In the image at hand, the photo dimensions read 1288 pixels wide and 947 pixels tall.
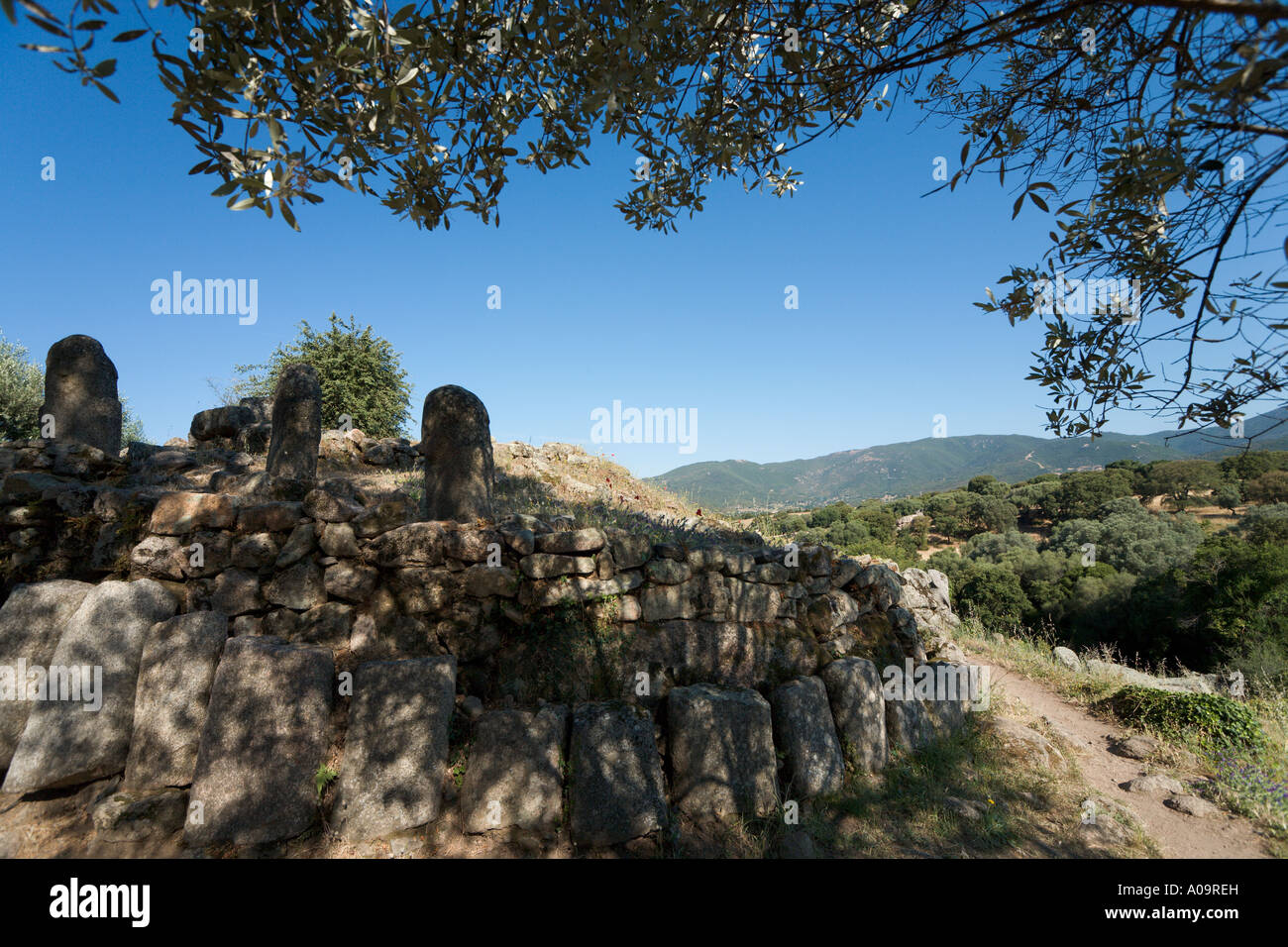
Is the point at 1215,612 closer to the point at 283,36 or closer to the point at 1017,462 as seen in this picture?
the point at 283,36

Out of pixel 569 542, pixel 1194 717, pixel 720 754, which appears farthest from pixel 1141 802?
pixel 569 542

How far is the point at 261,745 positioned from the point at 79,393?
7500mm

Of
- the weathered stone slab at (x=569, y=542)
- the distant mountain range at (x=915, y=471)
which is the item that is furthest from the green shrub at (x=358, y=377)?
the distant mountain range at (x=915, y=471)

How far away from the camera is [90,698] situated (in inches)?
167

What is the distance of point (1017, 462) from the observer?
123312mm

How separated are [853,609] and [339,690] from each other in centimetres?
596

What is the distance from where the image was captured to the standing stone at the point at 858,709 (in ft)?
18.7

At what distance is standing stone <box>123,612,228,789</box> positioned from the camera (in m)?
4.13

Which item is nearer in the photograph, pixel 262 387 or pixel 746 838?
pixel 746 838

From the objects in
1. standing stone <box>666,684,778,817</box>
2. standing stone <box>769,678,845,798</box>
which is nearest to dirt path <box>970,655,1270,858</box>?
standing stone <box>769,678,845,798</box>

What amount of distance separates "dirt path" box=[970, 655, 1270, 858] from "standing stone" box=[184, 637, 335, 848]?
25.5ft

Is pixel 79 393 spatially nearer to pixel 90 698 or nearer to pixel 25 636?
pixel 25 636

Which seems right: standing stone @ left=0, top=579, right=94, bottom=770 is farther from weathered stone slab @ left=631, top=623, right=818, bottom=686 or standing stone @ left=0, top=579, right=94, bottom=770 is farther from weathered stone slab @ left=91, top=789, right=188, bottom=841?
weathered stone slab @ left=631, top=623, right=818, bottom=686
